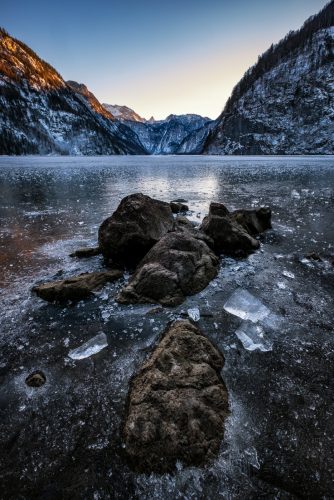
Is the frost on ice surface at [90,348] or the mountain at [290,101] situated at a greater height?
the mountain at [290,101]

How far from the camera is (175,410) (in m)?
2.33

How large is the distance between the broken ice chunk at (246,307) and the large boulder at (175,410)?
126 cm

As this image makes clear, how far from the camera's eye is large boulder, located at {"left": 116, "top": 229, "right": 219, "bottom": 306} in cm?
451

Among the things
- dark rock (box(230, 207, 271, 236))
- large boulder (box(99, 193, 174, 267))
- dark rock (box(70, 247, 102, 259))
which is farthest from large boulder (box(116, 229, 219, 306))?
dark rock (box(230, 207, 271, 236))

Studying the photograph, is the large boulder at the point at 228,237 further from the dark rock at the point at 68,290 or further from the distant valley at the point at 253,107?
the distant valley at the point at 253,107

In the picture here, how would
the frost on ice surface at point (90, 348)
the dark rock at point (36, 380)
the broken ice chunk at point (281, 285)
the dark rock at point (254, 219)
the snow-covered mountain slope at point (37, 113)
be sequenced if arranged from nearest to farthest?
the dark rock at point (36, 380) < the frost on ice surface at point (90, 348) < the broken ice chunk at point (281, 285) < the dark rock at point (254, 219) < the snow-covered mountain slope at point (37, 113)

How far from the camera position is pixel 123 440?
229 centimetres

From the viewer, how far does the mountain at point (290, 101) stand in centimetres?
10044

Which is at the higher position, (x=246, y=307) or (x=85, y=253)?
(x=246, y=307)

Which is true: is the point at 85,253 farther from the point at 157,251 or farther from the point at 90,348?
the point at 90,348

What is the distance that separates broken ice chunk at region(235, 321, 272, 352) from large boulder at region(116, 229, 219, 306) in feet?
3.68

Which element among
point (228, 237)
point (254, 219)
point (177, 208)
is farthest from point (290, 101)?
point (228, 237)

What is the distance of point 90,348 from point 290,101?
13095 centimetres

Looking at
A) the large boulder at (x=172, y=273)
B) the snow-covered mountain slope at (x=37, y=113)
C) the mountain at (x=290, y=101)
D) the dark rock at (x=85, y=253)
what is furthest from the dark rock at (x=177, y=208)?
the snow-covered mountain slope at (x=37, y=113)
